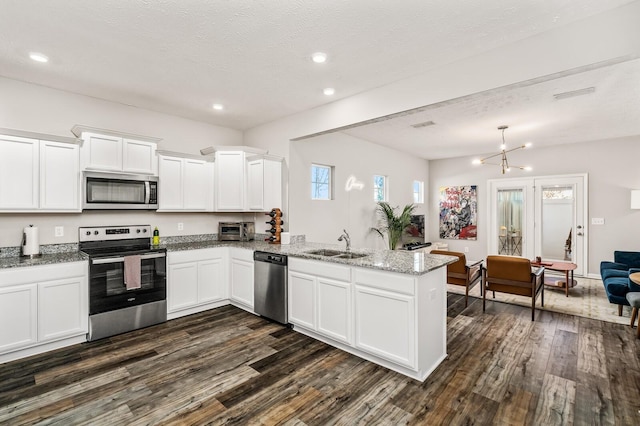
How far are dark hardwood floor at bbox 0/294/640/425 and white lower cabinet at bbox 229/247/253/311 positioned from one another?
2.12ft

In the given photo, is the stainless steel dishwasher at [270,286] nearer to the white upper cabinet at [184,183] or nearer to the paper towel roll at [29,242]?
the white upper cabinet at [184,183]

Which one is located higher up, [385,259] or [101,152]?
[101,152]

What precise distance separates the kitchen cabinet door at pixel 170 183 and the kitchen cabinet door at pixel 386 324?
2.90m

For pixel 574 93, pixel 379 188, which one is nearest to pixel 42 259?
pixel 379 188

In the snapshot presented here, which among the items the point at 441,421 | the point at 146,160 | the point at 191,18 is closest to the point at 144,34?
the point at 191,18

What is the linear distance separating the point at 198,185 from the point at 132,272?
60.9 inches

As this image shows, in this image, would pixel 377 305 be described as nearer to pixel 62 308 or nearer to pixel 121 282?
pixel 121 282

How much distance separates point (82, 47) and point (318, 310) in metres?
3.30

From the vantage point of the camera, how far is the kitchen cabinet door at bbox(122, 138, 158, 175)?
3.79 metres

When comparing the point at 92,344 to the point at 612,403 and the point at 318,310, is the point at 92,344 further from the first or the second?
the point at 612,403

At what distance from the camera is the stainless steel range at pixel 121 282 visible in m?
3.31

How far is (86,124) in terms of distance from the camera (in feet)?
12.5

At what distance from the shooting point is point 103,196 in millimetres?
3695

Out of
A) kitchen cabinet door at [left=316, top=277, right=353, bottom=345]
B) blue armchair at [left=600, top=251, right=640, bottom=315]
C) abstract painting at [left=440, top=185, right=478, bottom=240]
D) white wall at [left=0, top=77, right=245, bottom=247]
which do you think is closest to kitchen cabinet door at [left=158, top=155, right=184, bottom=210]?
white wall at [left=0, top=77, right=245, bottom=247]
